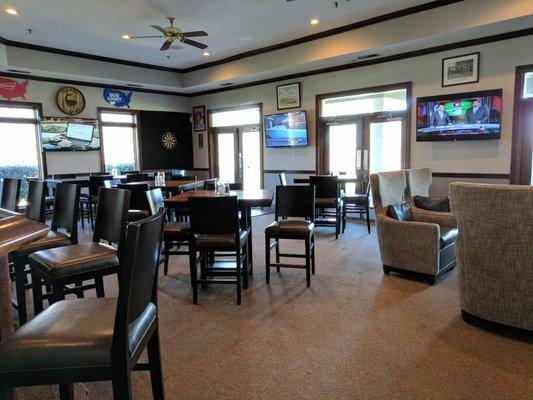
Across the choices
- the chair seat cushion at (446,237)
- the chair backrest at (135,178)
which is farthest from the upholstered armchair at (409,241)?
the chair backrest at (135,178)

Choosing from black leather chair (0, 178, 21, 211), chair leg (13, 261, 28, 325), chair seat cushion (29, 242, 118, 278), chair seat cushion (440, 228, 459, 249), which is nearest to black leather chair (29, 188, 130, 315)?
chair seat cushion (29, 242, 118, 278)

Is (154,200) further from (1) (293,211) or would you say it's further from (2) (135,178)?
(2) (135,178)

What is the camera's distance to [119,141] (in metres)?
8.63

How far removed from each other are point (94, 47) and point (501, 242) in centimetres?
721

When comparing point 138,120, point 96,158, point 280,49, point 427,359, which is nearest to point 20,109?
point 96,158

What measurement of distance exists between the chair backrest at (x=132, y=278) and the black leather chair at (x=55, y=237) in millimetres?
1460

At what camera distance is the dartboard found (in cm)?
933

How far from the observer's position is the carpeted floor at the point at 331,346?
1914 mm

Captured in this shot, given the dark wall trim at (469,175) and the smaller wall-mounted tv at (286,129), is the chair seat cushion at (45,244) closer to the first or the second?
the dark wall trim at (469,175)

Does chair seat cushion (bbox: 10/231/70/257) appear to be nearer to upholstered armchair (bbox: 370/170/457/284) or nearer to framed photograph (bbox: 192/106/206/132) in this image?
upholstered armchair (bbox: 370/170/457/284)

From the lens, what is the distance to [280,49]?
22.4ft

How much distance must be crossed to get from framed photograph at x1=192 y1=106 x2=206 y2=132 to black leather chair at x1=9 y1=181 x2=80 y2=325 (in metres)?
6.87

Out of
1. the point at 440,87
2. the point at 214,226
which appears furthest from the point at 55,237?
the point at 440,87

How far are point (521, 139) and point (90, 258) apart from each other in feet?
18.1
